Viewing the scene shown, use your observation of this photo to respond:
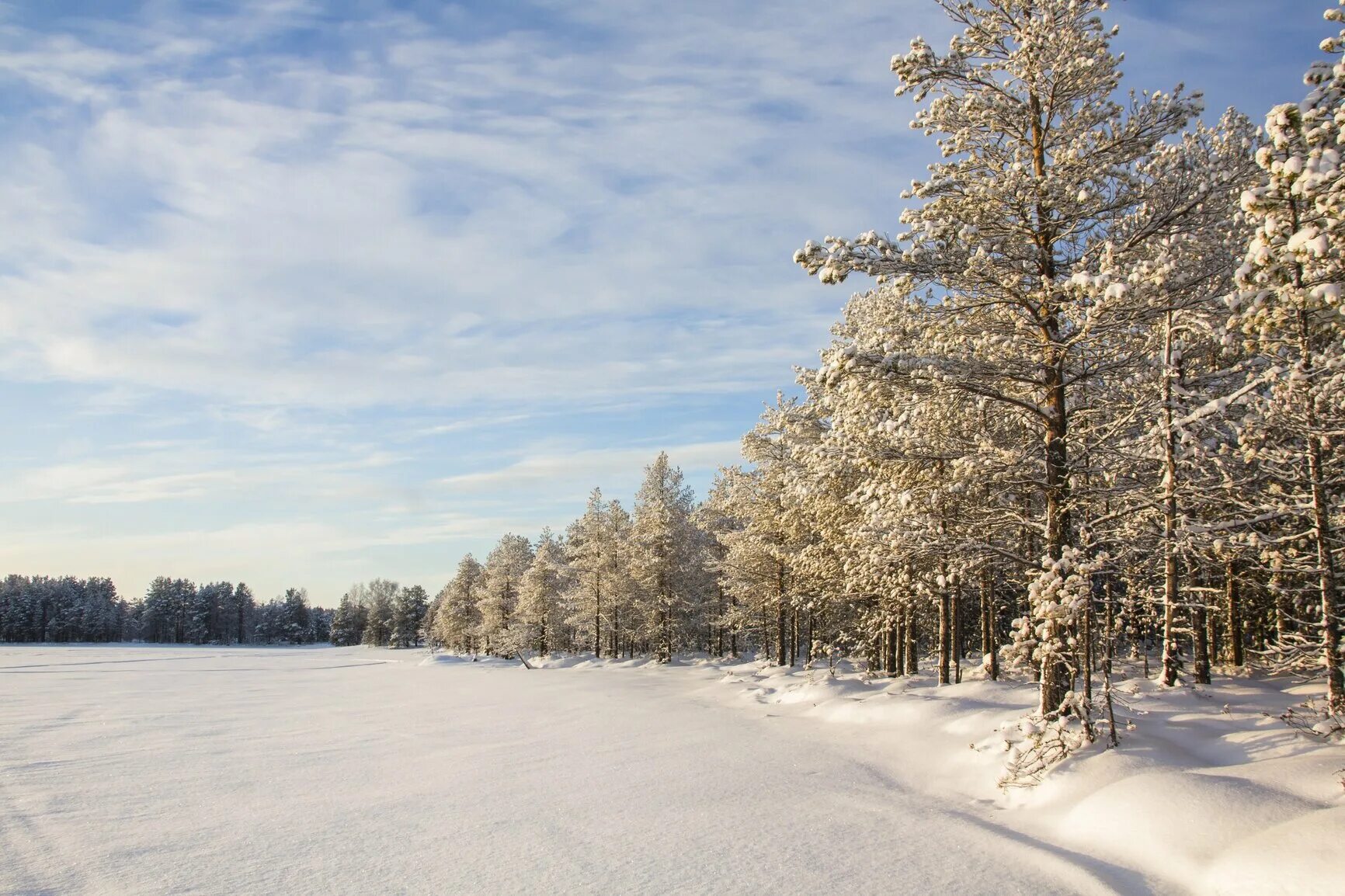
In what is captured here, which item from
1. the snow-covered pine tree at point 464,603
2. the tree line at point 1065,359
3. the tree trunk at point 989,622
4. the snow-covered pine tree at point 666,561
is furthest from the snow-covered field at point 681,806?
the snow-covered pine tree at point 464,603

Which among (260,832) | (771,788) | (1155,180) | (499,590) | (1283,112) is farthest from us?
(499,590)

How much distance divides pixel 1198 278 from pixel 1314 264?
473 centimetres

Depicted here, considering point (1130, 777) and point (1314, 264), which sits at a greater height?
point (1314, 264)

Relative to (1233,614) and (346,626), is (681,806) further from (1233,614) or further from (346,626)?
(346,626)

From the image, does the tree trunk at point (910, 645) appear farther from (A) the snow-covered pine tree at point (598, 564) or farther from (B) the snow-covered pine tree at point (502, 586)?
(B) the snow-covered pine tree at point (502, 586)

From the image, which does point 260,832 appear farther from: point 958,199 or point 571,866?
point 958,199

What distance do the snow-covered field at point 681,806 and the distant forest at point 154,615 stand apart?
128 m

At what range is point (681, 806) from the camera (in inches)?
310

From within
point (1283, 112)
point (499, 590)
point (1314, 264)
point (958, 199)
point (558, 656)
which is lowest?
point (558, 656)

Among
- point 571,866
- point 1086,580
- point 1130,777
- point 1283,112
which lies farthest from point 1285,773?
point 571,866

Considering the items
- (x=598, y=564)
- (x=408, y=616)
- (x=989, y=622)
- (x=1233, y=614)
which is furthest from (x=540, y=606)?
(x=408, y=616)

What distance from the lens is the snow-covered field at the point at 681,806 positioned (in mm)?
5684

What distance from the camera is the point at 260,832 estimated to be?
22.3 feet

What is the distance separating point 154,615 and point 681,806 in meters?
148
